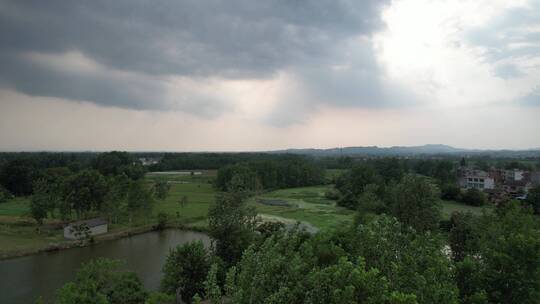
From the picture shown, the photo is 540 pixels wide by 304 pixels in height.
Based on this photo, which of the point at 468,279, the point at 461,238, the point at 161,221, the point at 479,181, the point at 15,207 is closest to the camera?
the point at 468,279

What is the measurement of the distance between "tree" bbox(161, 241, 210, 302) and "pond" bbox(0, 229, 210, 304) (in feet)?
14.9

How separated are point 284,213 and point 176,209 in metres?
15.9

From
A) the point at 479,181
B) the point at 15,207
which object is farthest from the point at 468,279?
the point at 479,181

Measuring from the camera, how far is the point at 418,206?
2891 centimetres

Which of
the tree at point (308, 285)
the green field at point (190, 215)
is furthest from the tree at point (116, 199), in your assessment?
the tree at point (308, 285)

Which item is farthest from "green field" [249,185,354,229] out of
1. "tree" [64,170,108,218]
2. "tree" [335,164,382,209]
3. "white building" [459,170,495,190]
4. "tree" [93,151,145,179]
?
"white building" [459,170,495,190]

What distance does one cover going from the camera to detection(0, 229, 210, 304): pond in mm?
20812

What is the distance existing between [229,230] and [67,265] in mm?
14296

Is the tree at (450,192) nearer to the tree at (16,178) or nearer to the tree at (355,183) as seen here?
the tree at (355,183)

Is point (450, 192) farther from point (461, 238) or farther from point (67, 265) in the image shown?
point (67, 265)

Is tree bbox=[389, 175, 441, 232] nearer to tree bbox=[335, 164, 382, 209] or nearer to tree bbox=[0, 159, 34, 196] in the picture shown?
tree bbox=[335, 164, 382, 209]

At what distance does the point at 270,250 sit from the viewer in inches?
367

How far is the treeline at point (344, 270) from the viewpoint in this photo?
782 centimetres

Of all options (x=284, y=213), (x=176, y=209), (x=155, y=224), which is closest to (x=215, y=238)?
(x=155, y=224)
